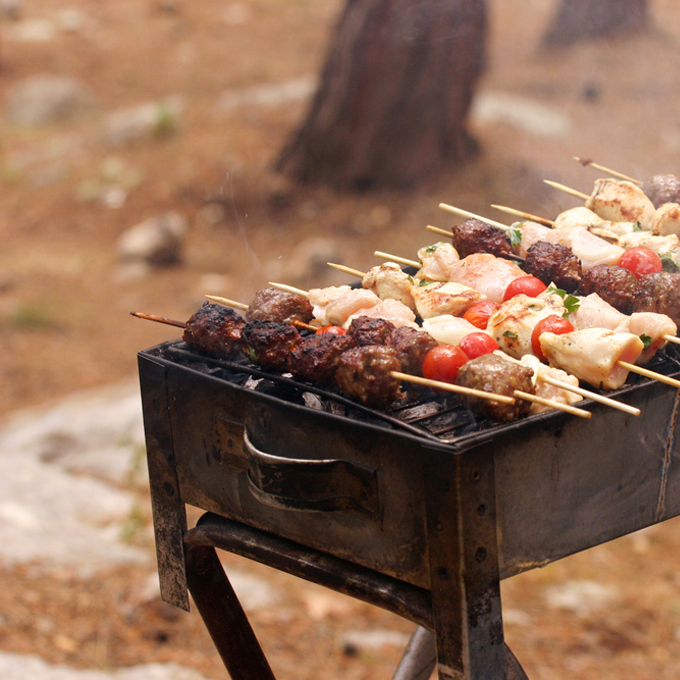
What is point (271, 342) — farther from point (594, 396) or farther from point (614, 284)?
point (614, 284)

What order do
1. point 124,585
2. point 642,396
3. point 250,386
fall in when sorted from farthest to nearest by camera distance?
point 124,585 < point 250,386 < point 642,396

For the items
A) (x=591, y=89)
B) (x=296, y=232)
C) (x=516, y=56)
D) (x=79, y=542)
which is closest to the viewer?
(x=79, y=542)

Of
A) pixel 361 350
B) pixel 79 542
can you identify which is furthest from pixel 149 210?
pixel 361 350

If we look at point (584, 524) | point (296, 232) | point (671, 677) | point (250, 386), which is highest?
point (250, 386)

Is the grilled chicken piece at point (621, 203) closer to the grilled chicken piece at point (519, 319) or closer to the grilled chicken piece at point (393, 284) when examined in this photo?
the grilled chicken piece at point (519, 319)

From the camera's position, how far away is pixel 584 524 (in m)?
2.36

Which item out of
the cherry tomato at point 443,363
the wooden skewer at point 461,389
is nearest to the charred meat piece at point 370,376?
the wooden skewer at point 461,389

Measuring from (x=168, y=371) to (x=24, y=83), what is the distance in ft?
47.2

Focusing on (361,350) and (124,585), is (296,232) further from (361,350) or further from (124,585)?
(361,350)

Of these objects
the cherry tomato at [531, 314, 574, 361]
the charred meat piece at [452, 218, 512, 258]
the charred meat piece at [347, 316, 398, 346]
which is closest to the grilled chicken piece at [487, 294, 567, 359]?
the cherry tomato at [531, 314, 574, 361]

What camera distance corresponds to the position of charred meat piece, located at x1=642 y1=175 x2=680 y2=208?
356 centimetres

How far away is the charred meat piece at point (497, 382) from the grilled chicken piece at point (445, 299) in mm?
510

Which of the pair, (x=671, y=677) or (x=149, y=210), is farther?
(x=149, y=210)

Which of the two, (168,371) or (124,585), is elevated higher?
(168,371)
